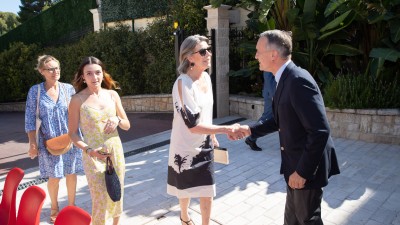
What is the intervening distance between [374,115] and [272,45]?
213 inches

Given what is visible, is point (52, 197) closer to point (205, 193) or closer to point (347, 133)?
point (205, 193)

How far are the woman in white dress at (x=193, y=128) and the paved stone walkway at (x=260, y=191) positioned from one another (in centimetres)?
96

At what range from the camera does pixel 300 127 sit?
7.71 ft

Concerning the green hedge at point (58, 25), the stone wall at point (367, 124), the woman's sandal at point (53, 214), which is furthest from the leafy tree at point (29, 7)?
the woman's sandal at point (53, 214)

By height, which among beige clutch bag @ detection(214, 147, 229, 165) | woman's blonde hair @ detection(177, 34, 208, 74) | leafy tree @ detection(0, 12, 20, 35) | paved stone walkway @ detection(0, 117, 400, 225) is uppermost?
leafy tree @ detection(0, 12, 20, 35)

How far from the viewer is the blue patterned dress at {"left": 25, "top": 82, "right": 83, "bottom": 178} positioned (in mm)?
3602

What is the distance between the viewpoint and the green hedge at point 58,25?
17.4 meters

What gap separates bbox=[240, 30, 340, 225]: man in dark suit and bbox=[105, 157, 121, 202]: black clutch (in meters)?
1.47

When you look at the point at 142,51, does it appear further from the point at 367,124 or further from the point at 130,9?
the point at 367,124

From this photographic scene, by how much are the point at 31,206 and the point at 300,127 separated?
6.31 feet

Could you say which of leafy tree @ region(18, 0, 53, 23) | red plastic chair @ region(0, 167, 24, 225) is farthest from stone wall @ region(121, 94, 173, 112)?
leafy tree @ region(18, 0, 53, 23)

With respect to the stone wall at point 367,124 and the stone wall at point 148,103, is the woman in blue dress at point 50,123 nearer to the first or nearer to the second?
the stone wall at point 367,124

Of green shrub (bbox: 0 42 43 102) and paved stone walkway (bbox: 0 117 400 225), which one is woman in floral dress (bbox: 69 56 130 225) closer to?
paved stone walkway (bbox: 0 117 400 225)

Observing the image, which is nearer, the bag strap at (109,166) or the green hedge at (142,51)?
the bag strap at (109,166)
